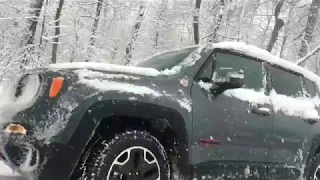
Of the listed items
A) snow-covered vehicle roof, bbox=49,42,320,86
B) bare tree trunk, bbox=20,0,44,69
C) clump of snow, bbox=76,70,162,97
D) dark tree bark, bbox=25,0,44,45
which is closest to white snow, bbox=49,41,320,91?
snow-covered vehicle roof, bbox=49,42,320,86

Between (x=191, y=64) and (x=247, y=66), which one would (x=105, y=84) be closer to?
(x=191, y=64)

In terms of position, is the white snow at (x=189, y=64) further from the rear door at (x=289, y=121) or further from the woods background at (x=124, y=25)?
the woods background at (x=124, y=25)

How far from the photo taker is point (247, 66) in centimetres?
497

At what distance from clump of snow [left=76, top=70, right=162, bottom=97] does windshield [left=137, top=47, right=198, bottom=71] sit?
773 millimetres

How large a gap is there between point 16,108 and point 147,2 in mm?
21281

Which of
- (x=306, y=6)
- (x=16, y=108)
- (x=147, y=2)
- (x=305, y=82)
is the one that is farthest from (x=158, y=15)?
(x=16, y=108)

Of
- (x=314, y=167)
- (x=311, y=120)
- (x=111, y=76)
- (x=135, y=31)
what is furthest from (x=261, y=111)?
(x=135, y=31)

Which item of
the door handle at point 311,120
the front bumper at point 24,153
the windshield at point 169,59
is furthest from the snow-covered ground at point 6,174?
the door handle at point 311,120

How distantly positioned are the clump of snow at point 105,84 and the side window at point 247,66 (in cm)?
114

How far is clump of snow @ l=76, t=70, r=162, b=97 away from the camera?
3777mm

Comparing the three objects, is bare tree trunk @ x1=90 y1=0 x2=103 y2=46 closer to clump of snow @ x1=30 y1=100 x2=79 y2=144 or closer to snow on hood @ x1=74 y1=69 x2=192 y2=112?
snow on hood @ x1=74 y1=69 x2=192 y2=112

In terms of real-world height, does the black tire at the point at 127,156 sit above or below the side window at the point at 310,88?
below

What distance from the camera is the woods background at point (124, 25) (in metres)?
19.3

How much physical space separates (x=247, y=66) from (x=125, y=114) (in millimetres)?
1835
